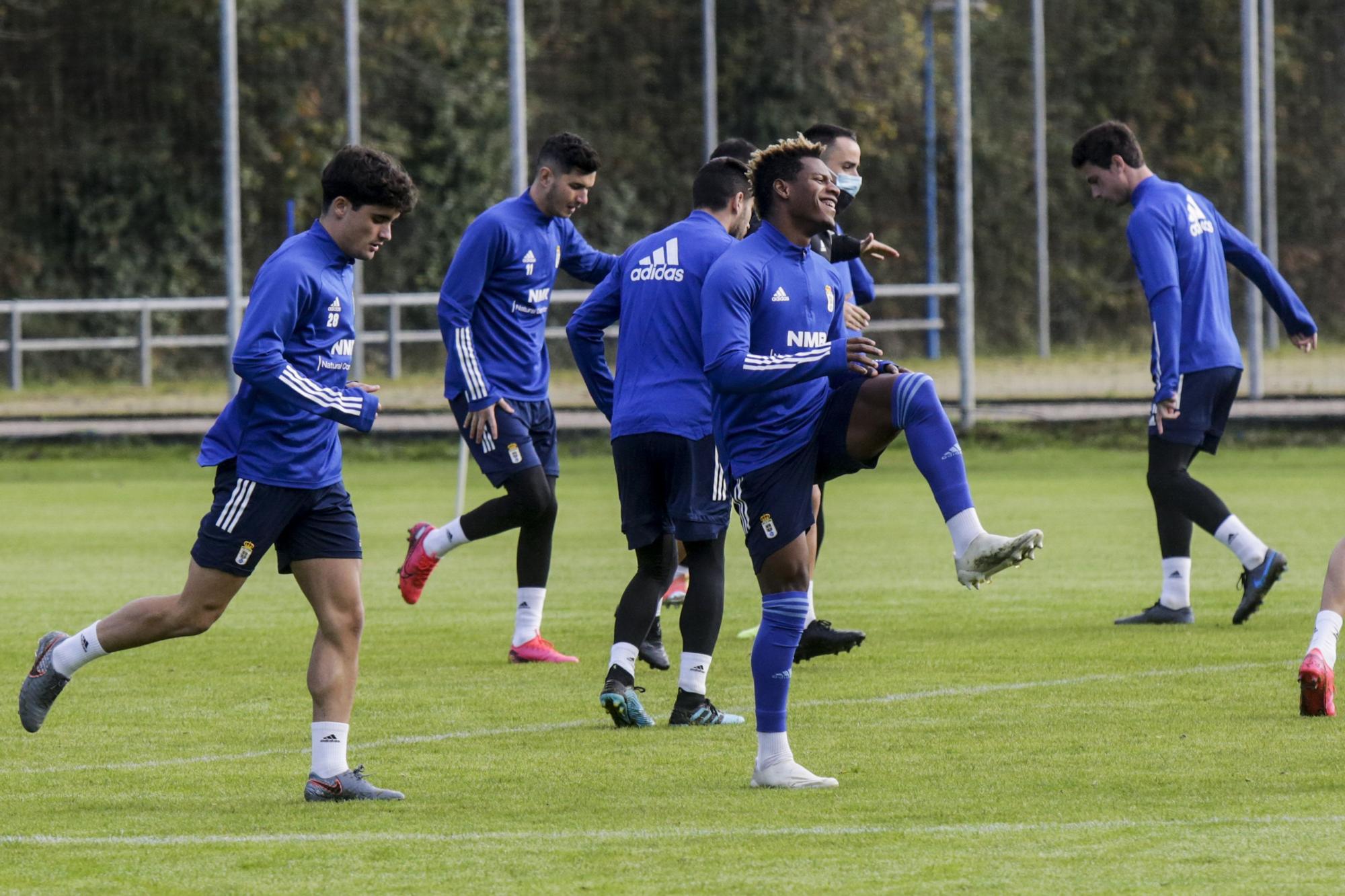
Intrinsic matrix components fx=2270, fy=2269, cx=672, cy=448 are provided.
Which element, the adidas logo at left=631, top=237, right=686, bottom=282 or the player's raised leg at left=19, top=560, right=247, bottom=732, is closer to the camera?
the player's raised leg at left=19, top=560, right=247, bottom=732

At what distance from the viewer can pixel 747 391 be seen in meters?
6.65

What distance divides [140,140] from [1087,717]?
2753 centimetres

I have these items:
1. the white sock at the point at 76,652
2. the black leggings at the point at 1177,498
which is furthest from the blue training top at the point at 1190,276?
the white sock at the point at 76,652

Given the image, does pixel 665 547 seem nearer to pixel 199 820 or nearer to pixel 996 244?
pixel 199 820

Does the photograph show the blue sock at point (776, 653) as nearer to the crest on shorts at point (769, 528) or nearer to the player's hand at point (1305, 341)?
the crest on shorts at point (769, 528)

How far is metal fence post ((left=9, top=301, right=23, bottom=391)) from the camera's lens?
100 ft

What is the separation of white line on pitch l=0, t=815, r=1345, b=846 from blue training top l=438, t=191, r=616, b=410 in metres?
3.97

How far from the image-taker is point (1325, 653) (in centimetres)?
775

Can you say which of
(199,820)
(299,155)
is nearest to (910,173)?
(299,155)

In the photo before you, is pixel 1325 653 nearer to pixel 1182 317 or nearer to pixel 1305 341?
pixel 1305 341

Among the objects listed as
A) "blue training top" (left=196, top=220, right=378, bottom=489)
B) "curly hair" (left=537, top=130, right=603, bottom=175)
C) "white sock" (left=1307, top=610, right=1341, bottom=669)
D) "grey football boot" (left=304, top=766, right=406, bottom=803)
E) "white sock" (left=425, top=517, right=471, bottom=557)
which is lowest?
"grey football boot" (left=304, top=766, right=406, bottom=803)

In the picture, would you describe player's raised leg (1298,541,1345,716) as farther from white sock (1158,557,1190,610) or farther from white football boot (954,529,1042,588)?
white sock (1158,557,1190,610)

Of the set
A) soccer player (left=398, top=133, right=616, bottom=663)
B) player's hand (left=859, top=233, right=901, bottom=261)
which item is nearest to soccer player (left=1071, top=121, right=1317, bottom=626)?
player's hand (left=859, top=233, right=901, bottom=261)

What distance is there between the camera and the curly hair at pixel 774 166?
686cm
